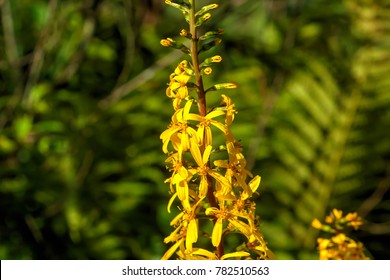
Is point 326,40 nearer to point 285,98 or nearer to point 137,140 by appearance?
point 285,98

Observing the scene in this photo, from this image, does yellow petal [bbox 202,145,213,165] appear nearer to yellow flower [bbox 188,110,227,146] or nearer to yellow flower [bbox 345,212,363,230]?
yellow flower [bbox 188,110,227,146]

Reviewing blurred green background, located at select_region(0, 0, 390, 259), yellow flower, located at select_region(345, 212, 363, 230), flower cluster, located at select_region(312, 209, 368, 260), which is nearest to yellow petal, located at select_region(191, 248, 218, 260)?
flower cluster, located at select_region(312, 209, 368, 260)

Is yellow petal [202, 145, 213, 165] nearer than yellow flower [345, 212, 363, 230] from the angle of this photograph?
Yes

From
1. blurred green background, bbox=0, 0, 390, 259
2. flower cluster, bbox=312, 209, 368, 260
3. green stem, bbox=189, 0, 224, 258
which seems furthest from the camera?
blurred green background, bbox=0, 0, 390, 259

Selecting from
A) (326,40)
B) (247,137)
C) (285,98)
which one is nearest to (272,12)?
(326,40)

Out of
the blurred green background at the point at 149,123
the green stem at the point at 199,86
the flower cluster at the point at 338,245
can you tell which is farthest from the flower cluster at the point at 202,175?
the blurred green background at the point at 149,123

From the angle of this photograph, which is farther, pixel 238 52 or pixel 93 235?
A: pixel 238 52

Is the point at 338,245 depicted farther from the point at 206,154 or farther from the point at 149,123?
the point at 149,123

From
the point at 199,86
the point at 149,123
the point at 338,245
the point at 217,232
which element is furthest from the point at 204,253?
the point at 149,123
